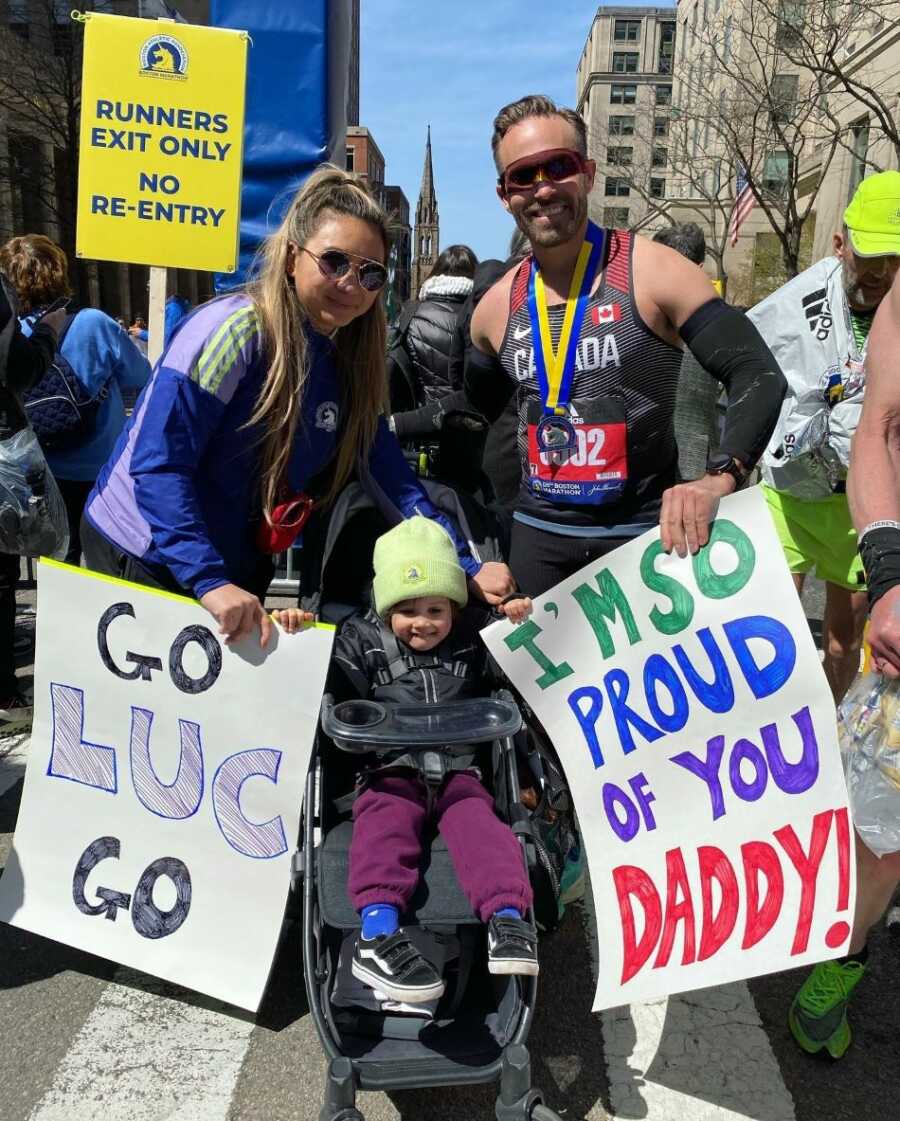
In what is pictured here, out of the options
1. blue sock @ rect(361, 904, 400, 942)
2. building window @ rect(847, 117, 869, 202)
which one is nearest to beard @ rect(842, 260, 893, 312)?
blue sock @ rect(361, 904, 400, 942)

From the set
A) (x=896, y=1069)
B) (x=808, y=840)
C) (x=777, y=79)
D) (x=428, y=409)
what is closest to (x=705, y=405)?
(x=428, y=409)

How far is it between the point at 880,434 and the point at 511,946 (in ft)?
4.63

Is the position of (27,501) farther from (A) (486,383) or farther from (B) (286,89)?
(B) (286,89)

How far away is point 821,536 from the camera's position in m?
3.38

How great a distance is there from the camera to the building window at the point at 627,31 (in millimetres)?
101688

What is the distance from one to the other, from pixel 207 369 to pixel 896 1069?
2444 mm

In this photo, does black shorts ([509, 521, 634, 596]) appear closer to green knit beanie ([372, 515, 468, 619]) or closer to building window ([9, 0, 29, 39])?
green knit beanie ([372, 515, 468, 619])

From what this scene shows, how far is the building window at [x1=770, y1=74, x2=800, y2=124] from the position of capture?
14.7 m

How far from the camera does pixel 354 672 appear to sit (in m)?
2.63

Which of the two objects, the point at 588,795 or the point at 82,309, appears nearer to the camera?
the point at 588,795

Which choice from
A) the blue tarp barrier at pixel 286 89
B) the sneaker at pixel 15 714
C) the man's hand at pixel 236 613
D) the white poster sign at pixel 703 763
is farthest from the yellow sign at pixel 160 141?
the white poster sign at pixel 703 763

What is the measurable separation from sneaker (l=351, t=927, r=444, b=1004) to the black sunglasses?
5.19 feet

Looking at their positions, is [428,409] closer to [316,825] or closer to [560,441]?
[560,441]

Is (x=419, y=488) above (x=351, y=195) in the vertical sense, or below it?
below
